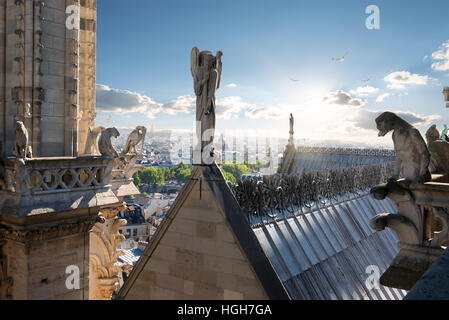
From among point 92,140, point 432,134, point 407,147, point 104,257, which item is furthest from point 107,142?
point 432,134

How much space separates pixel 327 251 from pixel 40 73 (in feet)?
24.2

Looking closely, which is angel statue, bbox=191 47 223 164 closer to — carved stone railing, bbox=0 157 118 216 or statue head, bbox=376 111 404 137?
statue head, bbox=376 111 404 137

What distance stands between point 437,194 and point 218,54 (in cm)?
397

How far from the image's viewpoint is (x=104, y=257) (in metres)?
13.1

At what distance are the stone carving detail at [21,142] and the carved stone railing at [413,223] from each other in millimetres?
6732

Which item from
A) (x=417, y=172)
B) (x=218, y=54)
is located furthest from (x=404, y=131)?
(x=218, y=54)

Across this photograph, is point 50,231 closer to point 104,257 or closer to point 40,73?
point 40,73

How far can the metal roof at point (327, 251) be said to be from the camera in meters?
6.97

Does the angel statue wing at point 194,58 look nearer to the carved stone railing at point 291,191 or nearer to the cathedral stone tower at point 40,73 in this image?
the carved stone railing at point 291,191

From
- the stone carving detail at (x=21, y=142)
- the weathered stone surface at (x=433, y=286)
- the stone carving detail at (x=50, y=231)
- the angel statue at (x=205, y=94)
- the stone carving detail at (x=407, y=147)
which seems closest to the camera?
the weathered stone surface at (x=433, y=286)

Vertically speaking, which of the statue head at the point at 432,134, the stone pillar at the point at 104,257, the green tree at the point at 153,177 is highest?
the statue head at the point at 432,134

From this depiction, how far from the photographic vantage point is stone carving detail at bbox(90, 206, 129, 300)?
1284 cm

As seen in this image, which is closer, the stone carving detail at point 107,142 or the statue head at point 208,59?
the statue head at point 208,59

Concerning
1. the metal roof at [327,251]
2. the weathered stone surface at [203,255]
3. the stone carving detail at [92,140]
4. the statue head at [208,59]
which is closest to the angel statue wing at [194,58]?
the statue head at [208,59]
